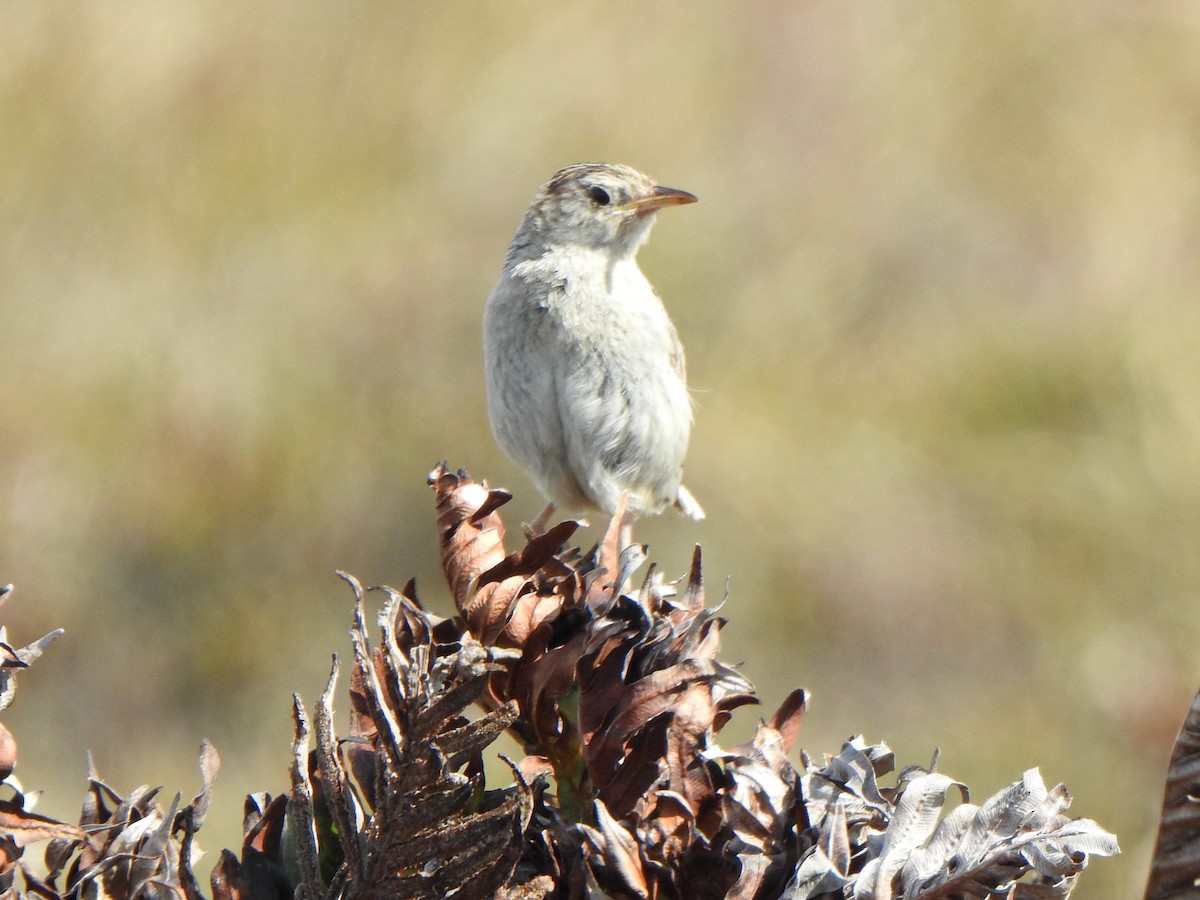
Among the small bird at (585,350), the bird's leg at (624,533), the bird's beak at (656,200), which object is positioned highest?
the bird's beak at (656,200)

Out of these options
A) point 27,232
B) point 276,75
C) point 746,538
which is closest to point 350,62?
point 276,75

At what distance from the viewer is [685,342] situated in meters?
7.54

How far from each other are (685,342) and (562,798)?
6078 millimetres

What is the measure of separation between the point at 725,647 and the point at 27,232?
13.5 ft

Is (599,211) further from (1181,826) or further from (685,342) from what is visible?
(1181,826)

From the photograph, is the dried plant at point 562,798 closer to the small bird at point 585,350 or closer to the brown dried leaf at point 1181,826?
the brown dried leaf at point 1181,826

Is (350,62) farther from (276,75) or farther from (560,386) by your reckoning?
(560,386)

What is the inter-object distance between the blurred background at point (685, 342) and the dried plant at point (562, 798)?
4641 millimetres

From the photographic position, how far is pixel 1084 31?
337 inches

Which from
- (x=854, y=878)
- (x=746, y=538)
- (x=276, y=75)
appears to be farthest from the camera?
(x=276, y=75)

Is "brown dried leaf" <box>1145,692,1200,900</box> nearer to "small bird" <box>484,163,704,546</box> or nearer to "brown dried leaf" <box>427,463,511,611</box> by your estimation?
"brown dried leaf" <box>427,463,511,611</box>

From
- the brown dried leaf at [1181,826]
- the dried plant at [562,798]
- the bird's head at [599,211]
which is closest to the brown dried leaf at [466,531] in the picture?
the dried plant at [562,798]

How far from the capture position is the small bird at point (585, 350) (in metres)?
4.68

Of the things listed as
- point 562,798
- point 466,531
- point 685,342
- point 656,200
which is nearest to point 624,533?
point 466,531
